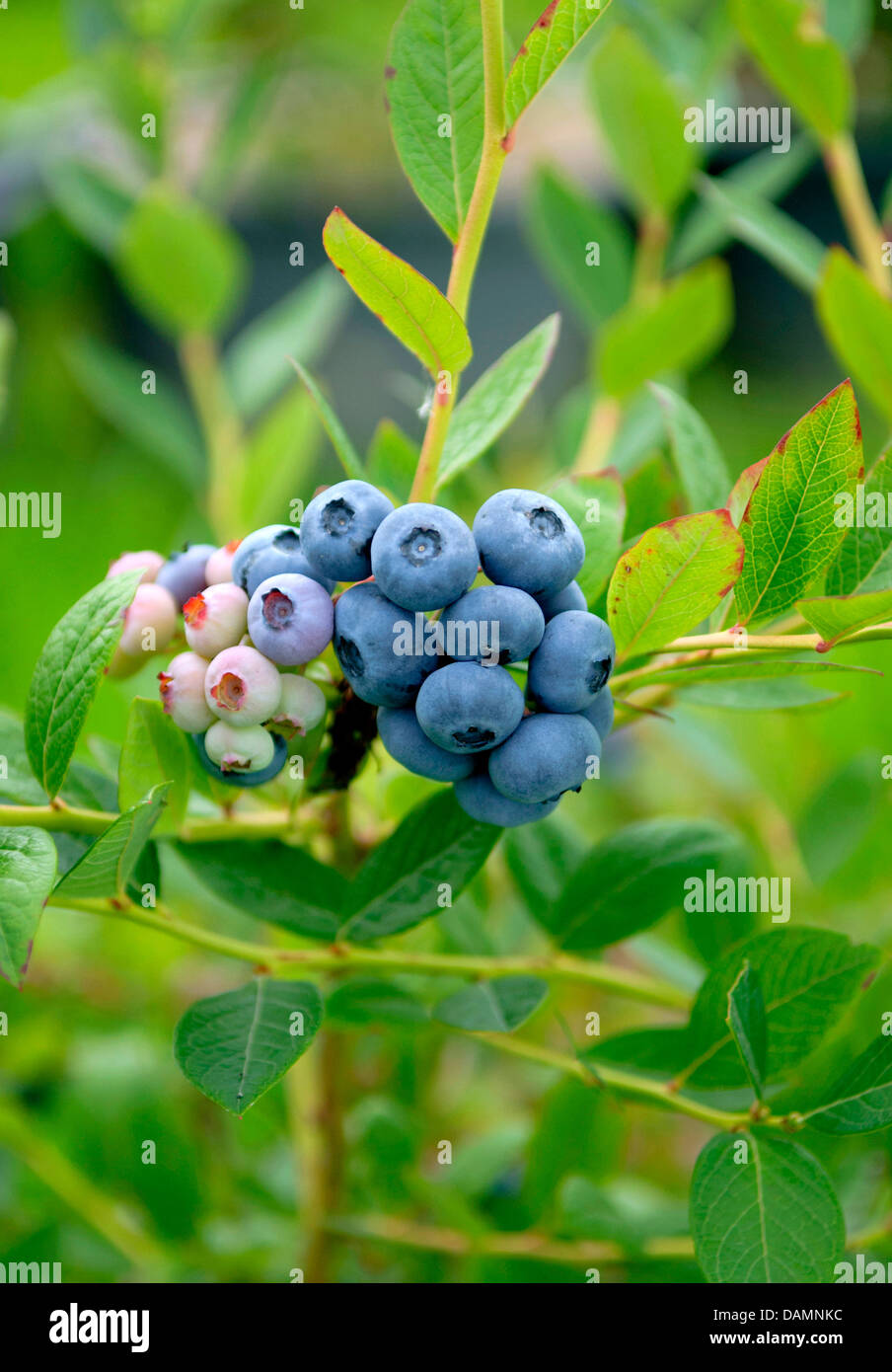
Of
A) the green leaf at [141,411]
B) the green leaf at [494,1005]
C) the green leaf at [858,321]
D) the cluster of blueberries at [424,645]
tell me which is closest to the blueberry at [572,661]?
the cluster of blueberries at [424,645]

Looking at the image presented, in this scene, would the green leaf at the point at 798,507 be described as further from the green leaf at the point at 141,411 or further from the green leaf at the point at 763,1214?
the green leaf at the point at 141,411

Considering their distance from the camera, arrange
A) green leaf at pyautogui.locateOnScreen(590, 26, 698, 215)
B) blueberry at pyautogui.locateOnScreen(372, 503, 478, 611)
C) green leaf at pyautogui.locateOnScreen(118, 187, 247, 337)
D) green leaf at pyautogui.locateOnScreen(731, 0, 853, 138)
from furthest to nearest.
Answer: green leaf at pyautogui.locateOnScreen(118, 187, 247, 337), green leaf at pyautogui.locateOnScreen(590, 26, 698, 215), green leaf at pyautogui.locateOnScreen(731, 0, 853, 138), blueberry at pyautogui.locateOnScreen(372, 503, 478, 611)

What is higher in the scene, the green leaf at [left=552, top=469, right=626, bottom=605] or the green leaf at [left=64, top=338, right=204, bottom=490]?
the green leaf at [left=64, top=338, right=204, bottom=490]

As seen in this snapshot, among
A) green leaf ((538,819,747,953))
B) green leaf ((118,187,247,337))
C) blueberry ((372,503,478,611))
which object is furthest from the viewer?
green leaf ((118,187,247,337))

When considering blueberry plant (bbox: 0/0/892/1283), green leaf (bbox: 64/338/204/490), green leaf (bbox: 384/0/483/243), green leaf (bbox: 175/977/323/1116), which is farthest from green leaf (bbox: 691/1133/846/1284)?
green leaf (bbox: 64/338/204/490)

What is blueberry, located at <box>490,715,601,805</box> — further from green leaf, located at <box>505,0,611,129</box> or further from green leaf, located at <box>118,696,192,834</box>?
green leaf, located at <box>505,0,611,129</box>

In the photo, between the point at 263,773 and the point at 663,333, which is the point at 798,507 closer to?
the point at 263,773

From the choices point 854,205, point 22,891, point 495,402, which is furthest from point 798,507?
point 854,205
